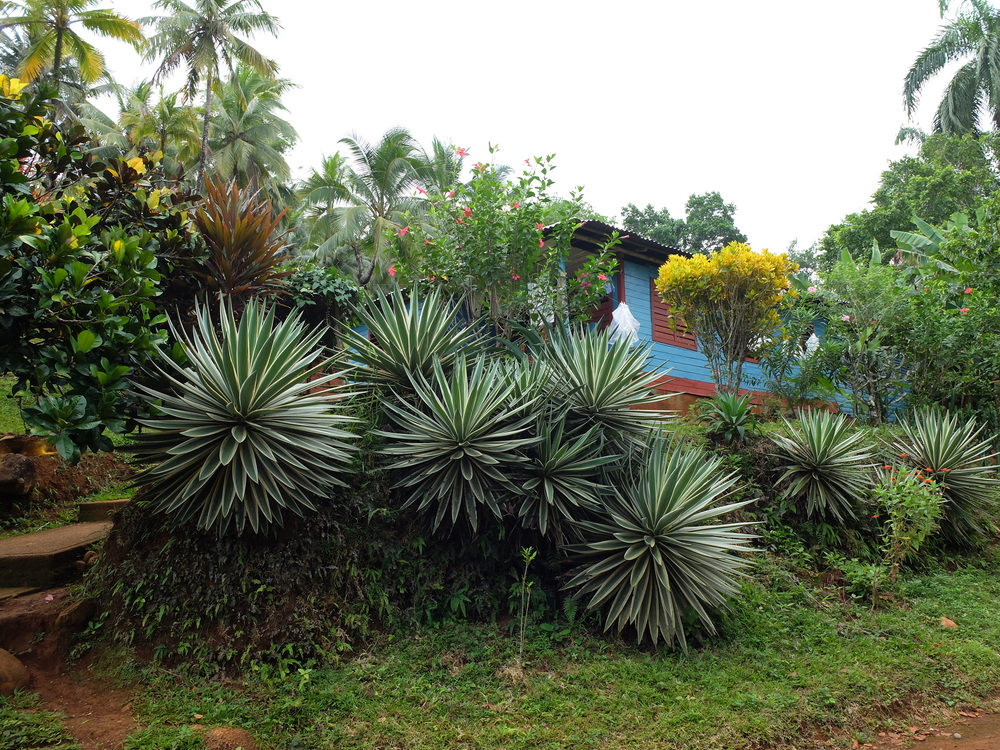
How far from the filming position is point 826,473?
739cm

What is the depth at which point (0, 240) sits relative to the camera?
4.05 metres

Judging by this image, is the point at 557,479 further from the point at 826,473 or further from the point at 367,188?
the point at 367,188

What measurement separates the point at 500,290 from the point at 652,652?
14.9ft

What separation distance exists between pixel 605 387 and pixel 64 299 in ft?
13.8

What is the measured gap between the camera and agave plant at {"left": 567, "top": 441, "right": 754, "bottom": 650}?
5.26 metres

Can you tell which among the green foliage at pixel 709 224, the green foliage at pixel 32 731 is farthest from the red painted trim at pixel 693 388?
the green foliage at pixel 709 224

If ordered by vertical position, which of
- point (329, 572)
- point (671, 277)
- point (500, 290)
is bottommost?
point (329, 572)

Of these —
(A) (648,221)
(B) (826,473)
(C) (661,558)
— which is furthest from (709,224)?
(C) (661,558)

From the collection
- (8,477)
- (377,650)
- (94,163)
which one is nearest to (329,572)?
(377,650)

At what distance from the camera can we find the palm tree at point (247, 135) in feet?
82.2

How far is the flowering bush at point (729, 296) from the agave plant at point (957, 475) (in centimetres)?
238

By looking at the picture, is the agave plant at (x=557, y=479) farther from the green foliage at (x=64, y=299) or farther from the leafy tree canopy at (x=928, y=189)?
the leafy tree canopy at (x=928, y=189)

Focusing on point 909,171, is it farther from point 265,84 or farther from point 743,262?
point 265,84

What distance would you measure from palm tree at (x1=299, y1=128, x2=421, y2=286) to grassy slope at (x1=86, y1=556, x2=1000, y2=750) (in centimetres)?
2021
